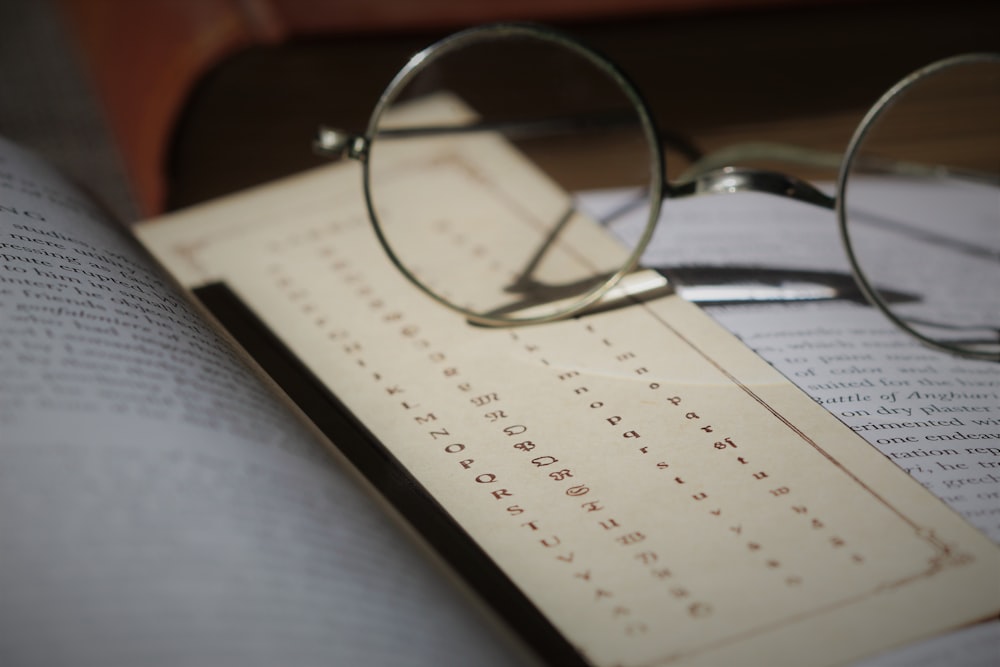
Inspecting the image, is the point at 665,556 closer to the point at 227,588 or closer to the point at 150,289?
the point at 227,588

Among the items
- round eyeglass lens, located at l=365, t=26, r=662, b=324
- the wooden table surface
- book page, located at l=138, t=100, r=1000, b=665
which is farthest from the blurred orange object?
book page, located at l=138, t=100, r=1000, b=665

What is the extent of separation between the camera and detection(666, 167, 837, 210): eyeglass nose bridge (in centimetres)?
60

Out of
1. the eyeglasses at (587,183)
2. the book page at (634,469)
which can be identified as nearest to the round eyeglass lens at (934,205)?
the eyeglasses at (587,183)

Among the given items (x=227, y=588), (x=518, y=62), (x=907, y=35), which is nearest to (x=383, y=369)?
(x=227, y=588)

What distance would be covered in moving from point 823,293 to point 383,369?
0.30 m

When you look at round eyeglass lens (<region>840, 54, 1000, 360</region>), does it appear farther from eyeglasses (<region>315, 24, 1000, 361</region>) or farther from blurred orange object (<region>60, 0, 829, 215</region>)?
blurred orange object (<region>60, 0, 829, 215</region>)

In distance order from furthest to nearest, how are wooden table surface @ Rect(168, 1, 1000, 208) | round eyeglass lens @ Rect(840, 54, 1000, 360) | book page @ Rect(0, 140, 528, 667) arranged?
wooden table surface @ Rect(168, 1, 1000, 208) < round eyeglass lens @ Rect(840, 54, 1000, 360) < book page @ Rect(0, 140, 528, 667)

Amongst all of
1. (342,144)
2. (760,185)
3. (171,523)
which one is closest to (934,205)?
(760,185)

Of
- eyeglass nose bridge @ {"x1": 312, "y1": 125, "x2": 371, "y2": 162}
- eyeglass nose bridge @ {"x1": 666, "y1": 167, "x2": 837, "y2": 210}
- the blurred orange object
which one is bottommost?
eyeglass nose bridge @ {"x1": 666, "y1": 167, "x2": 837, "y2": 210}

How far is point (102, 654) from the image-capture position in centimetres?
33

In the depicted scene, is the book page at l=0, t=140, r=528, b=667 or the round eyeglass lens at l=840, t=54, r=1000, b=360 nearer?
the book page at l=0, t=140, r=528, b=667

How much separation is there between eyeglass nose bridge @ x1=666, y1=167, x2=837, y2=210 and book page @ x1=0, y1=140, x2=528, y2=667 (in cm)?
32

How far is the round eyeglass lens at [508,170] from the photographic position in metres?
0.63

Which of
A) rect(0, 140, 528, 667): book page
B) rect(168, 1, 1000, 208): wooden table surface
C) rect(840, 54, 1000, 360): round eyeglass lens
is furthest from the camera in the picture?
rect(168, 1, 1000, 208): wooden table surface
